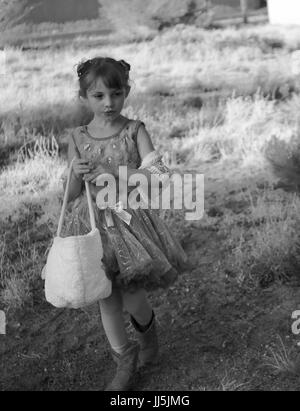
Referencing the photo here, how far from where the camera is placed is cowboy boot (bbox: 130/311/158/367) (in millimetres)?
2082

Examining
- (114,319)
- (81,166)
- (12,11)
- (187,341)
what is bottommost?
(187,341)

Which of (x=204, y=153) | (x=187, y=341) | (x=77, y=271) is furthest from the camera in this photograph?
(x=204, y=153)

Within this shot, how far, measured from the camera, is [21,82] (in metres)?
2.90

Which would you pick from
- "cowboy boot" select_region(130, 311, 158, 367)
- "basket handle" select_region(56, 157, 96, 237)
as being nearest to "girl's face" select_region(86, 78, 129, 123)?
"basket handle" select_region(56, 157, 96, 237)

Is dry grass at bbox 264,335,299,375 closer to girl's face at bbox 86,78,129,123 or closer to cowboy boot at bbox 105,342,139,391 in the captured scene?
cowboy boot at bbox 105,342,139,391

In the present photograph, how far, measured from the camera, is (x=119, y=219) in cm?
191

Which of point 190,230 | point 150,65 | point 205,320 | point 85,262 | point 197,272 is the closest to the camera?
point 85,262

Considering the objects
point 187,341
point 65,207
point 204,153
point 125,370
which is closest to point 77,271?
point 65,207

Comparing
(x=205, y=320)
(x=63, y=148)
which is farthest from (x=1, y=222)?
(x=205, y=320)

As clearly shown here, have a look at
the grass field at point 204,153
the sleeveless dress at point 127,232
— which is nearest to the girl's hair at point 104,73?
the sleeveless dress at point 127,232

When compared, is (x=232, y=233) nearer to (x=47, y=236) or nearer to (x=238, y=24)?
(x=47, y=236)

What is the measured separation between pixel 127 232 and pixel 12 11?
1458 mm

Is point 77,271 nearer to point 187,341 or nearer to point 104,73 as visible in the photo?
point 104,73

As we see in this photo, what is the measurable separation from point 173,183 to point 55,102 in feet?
2.28
